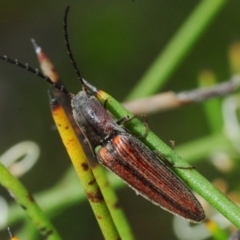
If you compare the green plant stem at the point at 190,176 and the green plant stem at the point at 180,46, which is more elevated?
the green plant stem at the point at 180,46

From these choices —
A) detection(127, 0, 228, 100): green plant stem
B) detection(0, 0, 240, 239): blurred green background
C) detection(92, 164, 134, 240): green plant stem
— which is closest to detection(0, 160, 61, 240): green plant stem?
detection(92, 164, 134, 240): green plant stem

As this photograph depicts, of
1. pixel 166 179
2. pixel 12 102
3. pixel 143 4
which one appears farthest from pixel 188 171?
pixel 12 102

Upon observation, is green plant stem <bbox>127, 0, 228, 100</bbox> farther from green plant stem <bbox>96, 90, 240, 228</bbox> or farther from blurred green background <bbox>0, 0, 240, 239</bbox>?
green plant stem <bbox>96, 90, 240, 228</bbox>

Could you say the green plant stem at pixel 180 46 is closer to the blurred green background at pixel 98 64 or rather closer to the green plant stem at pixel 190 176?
the blurred green background at pixel 98 64

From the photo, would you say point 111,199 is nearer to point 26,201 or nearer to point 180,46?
point 26,201

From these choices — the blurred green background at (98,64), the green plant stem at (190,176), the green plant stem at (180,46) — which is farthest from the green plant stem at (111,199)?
the blurred green background at (98,64)

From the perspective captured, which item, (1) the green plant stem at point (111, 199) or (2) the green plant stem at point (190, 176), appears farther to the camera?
(1) the green plant stem at point (111, 199)
